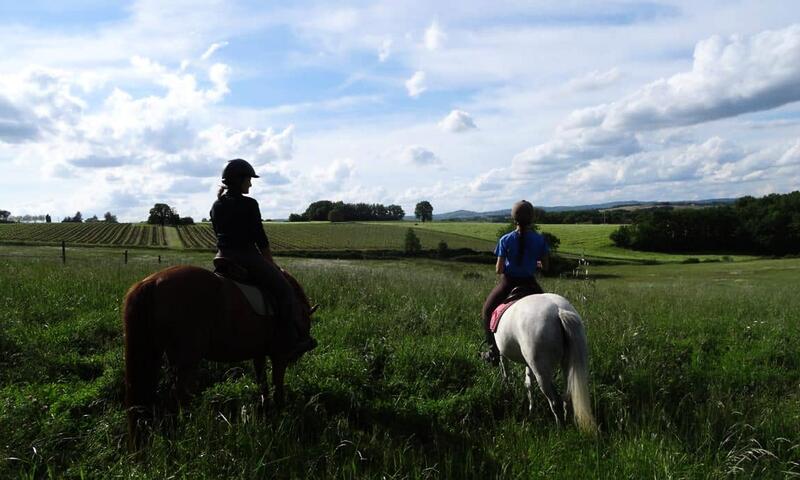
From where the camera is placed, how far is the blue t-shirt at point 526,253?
625 cm

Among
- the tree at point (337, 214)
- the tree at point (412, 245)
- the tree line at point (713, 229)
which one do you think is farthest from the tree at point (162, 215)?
the tree line at point (713, 229)

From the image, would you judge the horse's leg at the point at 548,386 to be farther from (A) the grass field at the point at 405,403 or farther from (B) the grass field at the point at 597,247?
(B) the grass field at the point at 597,247

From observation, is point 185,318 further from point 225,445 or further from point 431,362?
point 431,362

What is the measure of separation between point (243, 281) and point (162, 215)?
96.0 metres

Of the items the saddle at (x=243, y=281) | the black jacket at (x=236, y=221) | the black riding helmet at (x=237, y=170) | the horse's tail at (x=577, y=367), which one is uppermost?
the black riding helmet at (x=237, y=170)

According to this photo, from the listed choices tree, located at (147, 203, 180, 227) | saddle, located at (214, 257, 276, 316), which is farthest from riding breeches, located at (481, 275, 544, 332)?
tree, located at (147, 203, 180, 227)

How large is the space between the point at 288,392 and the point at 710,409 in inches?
179

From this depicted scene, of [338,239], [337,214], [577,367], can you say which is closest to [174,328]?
[577,367]

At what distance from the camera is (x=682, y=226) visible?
81938 millimetres

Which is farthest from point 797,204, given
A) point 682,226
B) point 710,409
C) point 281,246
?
point 710,409

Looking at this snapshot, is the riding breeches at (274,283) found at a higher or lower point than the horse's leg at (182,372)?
higher

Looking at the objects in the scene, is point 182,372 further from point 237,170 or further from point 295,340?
point 237,170

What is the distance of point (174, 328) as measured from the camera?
4.36 m

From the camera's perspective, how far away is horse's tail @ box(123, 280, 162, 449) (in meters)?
4.27
